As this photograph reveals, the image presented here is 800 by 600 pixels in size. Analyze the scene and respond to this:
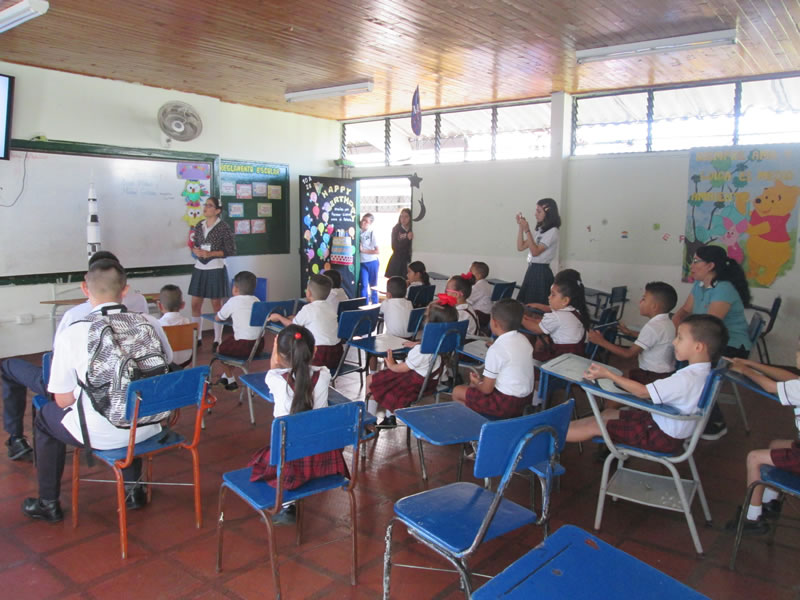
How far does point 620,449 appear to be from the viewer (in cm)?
259

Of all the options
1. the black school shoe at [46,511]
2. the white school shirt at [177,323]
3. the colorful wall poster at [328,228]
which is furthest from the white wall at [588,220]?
the black school shoe at [46,511]

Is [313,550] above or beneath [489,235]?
beneath

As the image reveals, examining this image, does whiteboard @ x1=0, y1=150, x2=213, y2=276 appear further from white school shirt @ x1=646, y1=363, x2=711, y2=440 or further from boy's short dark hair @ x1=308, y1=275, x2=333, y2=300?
white school shirt @ x1=646, y1=363, x2=711, y2=440

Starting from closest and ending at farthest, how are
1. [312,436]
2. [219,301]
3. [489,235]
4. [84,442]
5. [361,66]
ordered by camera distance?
[312,436], [84,442], [361,66], [219,301], [489,235]

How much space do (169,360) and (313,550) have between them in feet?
3.43

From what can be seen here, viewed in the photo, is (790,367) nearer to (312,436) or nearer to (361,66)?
(361,66)

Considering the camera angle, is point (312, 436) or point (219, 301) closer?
point (312, 436)

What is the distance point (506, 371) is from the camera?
286 cm

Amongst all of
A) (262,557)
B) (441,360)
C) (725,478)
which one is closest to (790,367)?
(725,478)

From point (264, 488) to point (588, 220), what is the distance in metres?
5.85

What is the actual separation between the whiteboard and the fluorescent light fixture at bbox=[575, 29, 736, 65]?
4.64 metres

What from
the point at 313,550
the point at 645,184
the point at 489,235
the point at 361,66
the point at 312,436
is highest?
the point at 361,66

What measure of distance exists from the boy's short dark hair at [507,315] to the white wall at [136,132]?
4.89 meters

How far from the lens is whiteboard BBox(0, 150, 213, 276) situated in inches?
219
